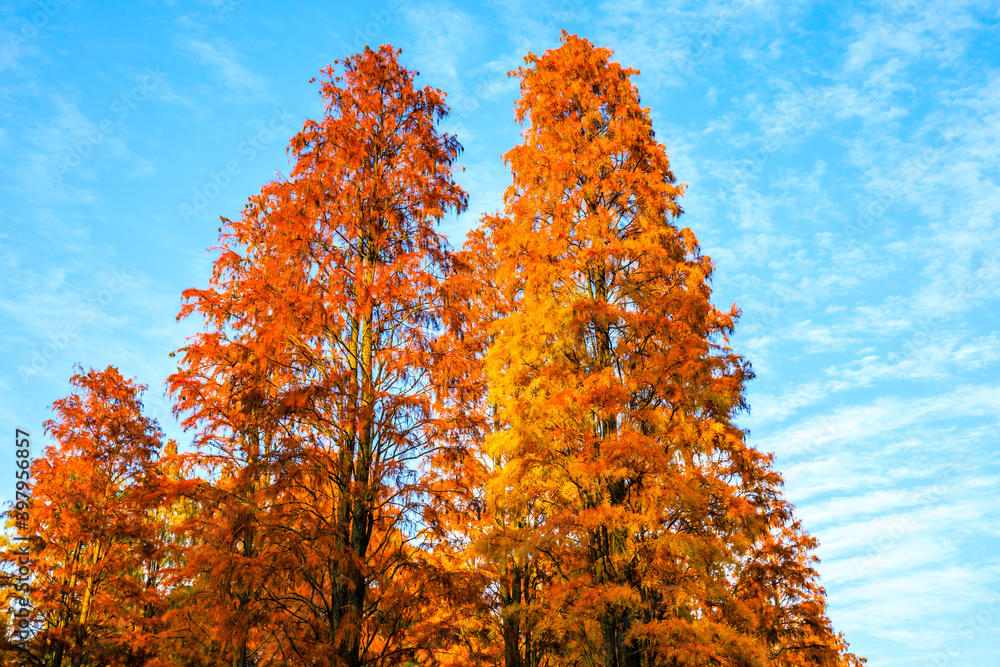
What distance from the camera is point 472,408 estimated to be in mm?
11703

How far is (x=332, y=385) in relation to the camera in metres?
10.8

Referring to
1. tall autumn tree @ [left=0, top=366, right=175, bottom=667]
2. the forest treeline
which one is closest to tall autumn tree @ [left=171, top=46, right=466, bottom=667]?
the forest treeline

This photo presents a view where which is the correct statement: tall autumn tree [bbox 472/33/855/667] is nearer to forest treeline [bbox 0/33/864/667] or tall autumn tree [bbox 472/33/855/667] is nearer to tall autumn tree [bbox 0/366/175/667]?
forest treeline [bbox 0/33/864/667]

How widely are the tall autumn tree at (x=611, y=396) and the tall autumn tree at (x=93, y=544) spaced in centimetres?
847

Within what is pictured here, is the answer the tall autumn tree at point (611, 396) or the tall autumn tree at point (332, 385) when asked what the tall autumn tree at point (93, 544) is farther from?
the tall autumn tree at point (611, 396)

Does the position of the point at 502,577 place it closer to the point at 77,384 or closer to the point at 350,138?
the point at 350,138

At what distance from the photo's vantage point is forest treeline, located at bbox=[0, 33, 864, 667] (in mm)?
10031

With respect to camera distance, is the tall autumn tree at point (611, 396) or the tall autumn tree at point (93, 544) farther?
the tall autumn tree at point (93, 544)

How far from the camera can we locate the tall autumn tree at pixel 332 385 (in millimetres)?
9484

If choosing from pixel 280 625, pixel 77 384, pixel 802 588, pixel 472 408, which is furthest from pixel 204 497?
pixel 802 588

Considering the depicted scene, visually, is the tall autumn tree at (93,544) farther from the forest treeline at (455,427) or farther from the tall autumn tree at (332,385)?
the tall autumn tree at (332,385)

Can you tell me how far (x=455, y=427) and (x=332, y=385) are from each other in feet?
6.58

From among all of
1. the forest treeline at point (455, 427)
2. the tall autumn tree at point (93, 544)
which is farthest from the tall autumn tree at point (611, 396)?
the tall autumn tree at point (93, 544)

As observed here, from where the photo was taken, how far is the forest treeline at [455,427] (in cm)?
1003
